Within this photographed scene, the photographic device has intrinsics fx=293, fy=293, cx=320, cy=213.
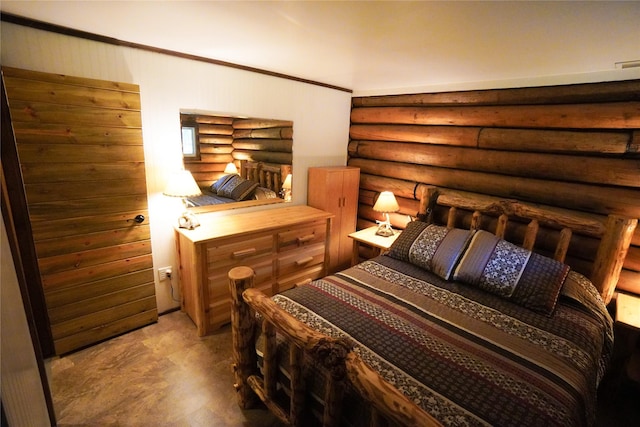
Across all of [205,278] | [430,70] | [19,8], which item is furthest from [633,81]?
[19,8]

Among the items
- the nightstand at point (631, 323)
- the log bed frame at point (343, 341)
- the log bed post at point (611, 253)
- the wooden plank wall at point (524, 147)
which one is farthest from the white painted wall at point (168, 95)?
the nightstand at point (631, 323)

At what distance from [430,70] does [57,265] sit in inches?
127

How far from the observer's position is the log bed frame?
974mm

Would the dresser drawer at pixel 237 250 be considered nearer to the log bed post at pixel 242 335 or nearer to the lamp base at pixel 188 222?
the lamp base at pixel 188 222

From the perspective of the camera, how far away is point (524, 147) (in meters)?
2.51

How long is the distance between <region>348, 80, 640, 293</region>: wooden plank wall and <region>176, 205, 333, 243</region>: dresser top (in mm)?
1054

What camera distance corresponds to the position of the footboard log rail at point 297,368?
0.93 meters

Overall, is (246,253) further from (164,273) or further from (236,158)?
(236,158)

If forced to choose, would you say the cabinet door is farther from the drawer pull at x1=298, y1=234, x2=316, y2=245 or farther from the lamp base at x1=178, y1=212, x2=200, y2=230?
the lamp base at x1=178, y1=212, x2=200, y2=230

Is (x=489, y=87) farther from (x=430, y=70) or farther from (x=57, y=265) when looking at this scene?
(x=57, y=265)

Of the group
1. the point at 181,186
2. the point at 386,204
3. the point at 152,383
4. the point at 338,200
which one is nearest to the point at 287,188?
the point at 338,200

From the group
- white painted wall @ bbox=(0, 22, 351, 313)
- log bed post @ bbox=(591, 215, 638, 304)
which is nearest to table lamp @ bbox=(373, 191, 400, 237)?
white painted wall @ bbox=(0, 22, 351, 313)

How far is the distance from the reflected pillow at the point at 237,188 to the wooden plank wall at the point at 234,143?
0.42ft

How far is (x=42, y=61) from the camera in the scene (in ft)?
6.11
